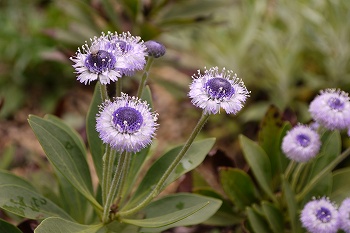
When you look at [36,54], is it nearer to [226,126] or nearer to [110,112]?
[226,126]

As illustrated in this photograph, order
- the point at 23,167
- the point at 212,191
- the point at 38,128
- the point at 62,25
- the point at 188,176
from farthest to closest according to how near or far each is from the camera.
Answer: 1. the point at 62,25
2. the point at 23,167
3. the point at 188,176
4. the point at 212,191
5. the point at 38,128

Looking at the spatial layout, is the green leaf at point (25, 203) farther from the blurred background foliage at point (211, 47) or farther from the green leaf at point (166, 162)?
the blurred background foliage at point (211, 47)

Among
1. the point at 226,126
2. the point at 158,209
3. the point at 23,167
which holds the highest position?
the point at 226,126

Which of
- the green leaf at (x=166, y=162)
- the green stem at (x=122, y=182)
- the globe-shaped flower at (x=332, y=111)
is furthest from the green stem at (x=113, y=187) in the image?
the globe-shaped flower at (x=332, y=111)

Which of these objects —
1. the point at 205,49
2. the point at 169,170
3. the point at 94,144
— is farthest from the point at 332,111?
the point at 205,49

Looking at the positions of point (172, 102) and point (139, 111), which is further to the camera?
point (172, 102)

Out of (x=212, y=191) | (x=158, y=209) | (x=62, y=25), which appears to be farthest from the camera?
(x=62, y=25)

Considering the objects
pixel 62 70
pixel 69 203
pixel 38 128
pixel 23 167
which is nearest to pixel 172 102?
pixel 62 70
